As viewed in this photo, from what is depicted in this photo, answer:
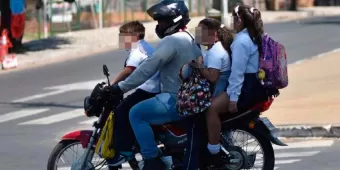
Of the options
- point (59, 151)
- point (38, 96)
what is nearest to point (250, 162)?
point (59, 151)

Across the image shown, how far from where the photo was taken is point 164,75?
816cm

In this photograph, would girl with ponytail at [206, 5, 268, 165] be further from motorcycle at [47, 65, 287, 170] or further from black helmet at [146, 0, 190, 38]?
black helmet at [146, 0, 190, 38]

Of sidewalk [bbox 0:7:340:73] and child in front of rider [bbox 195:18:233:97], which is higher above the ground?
child in front of rider [bbox 195:18:233:97]

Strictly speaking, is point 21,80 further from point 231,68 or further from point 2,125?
point 231,68

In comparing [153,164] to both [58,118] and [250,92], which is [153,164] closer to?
[250,92]

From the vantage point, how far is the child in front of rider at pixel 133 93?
8227 mm

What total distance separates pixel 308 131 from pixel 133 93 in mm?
4216

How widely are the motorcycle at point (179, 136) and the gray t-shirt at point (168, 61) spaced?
11.1 inches

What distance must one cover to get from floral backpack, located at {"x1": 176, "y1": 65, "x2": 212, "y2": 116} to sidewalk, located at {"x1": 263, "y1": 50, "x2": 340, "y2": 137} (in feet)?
14.3

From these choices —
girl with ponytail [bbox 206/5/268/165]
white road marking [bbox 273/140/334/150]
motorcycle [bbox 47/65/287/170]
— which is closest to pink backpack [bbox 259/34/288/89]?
girl with ponytail [bbox 206/5/268/165]

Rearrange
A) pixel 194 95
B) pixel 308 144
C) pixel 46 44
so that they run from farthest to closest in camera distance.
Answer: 1. pixel 46 44
2. pixel 308 144
3. pixel 194 95

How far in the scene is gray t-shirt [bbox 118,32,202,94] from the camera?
798 centimetres

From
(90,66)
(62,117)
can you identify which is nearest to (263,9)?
(90,66)

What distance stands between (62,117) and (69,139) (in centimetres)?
660
